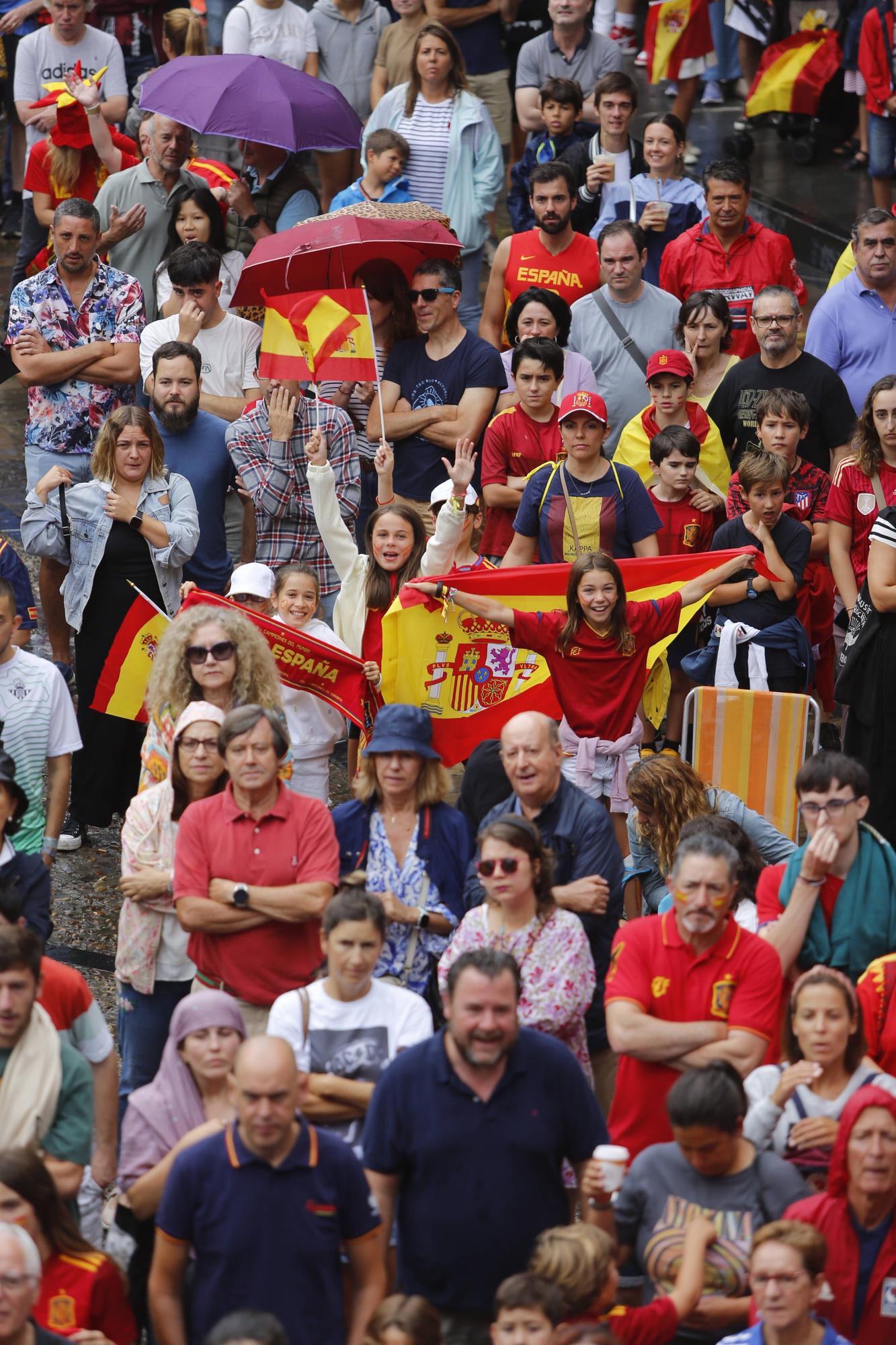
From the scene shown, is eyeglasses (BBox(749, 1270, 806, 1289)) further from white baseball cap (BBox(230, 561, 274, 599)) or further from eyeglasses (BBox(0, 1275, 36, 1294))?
white baseball cap (BBox(230, 561, 274, 599))

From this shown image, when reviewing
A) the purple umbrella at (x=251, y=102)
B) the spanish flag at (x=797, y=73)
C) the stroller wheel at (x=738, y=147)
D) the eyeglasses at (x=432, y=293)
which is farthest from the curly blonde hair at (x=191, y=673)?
the spanish flag at (x=797, y=73)

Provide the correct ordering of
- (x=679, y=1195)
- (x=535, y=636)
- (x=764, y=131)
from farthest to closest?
1. (x=764, y=131)
2. (x=535, y=636)
3. (x=679, y=1195)

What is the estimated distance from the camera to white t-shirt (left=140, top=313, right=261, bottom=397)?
10.0 m

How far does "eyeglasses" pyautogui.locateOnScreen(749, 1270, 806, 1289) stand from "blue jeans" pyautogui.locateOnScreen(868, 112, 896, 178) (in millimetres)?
10523

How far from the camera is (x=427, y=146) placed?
11.9 meters

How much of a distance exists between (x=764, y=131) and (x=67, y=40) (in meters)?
6.64

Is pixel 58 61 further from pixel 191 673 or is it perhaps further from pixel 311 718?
pixel 191 673

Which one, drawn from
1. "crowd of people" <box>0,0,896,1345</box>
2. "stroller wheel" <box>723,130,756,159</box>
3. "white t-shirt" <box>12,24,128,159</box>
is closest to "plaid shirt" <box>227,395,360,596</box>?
"crowd of people" <box>0,0,896,1345</box>

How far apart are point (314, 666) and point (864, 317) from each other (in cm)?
371

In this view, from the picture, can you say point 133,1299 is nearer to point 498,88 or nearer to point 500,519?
point 500,519

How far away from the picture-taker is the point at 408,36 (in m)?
13.3

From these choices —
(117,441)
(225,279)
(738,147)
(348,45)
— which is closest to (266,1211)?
(117,441)

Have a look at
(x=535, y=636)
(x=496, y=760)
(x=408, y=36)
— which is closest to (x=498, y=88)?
(x=408, y=36)

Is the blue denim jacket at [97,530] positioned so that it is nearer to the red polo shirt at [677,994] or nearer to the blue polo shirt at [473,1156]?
the red polo shirt at [677,994]
